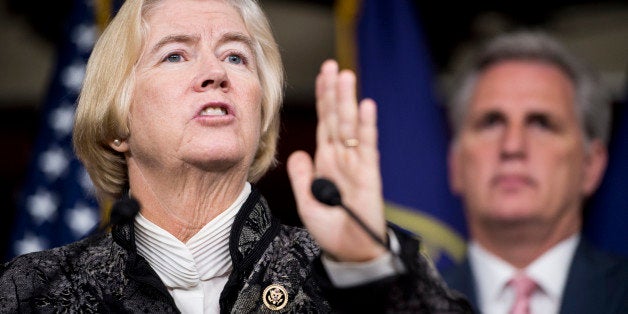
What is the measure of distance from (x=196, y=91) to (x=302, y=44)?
3982 mm

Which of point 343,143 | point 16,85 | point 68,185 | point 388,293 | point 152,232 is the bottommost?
point 16,85

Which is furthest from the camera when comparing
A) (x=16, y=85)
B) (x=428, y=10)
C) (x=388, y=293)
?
(x=16, y=85)

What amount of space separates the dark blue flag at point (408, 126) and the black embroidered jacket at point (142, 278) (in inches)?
57.6

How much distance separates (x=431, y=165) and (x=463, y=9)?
158cm

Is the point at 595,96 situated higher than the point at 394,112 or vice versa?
the point at 595,96

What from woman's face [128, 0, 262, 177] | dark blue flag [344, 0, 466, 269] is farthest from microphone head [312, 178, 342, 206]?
dark blue flag [344, 0, 466, 269]

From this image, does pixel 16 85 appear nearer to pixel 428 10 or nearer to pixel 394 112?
pixel 428 10

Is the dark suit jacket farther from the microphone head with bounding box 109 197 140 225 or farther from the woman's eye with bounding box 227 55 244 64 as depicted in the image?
the microphone head with bounding box 109 197 140 225

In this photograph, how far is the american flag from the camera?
3316 millimetres

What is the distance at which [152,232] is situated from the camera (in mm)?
1726

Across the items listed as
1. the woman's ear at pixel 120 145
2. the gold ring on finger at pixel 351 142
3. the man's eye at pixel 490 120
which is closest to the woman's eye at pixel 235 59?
the woman's ear at pixel 120 145

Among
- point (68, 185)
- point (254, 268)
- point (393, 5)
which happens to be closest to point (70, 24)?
point (68, 185)

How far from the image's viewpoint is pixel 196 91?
1.69 meters

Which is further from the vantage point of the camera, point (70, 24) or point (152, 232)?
point (70, 24)
